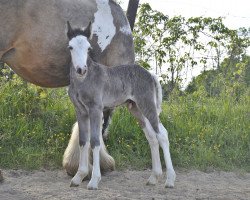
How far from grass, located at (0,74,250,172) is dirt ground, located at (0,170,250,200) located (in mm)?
309

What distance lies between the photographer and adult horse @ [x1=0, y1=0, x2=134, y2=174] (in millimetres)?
5246

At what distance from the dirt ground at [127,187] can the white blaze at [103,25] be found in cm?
148

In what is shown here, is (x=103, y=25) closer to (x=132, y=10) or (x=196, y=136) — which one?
(x=196, y=136)

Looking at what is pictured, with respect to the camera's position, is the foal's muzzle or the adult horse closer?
the foal's muzzle

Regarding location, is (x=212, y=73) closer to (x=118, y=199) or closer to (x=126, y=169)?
(x=126, y=169)

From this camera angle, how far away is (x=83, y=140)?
5.22 metres

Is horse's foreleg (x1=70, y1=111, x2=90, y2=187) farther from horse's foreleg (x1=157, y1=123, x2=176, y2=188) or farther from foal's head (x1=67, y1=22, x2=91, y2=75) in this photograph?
horse's foreleg (x1=157, y1=123, x2=176, y2=188)

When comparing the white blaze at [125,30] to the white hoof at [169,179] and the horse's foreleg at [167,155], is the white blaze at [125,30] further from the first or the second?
the white hoof at [169,179]

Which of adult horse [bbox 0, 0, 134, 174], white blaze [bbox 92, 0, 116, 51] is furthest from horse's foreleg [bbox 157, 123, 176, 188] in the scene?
white blaze [bbox 92, 0, 116, 51]

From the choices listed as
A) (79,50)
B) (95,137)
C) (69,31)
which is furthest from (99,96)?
(69,31)

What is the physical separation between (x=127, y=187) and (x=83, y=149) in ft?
2.31

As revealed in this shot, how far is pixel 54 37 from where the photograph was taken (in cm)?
535

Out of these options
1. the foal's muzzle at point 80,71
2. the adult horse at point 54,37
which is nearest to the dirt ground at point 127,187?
the adult horse at point 54,37

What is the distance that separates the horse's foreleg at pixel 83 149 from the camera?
521 centimetres
